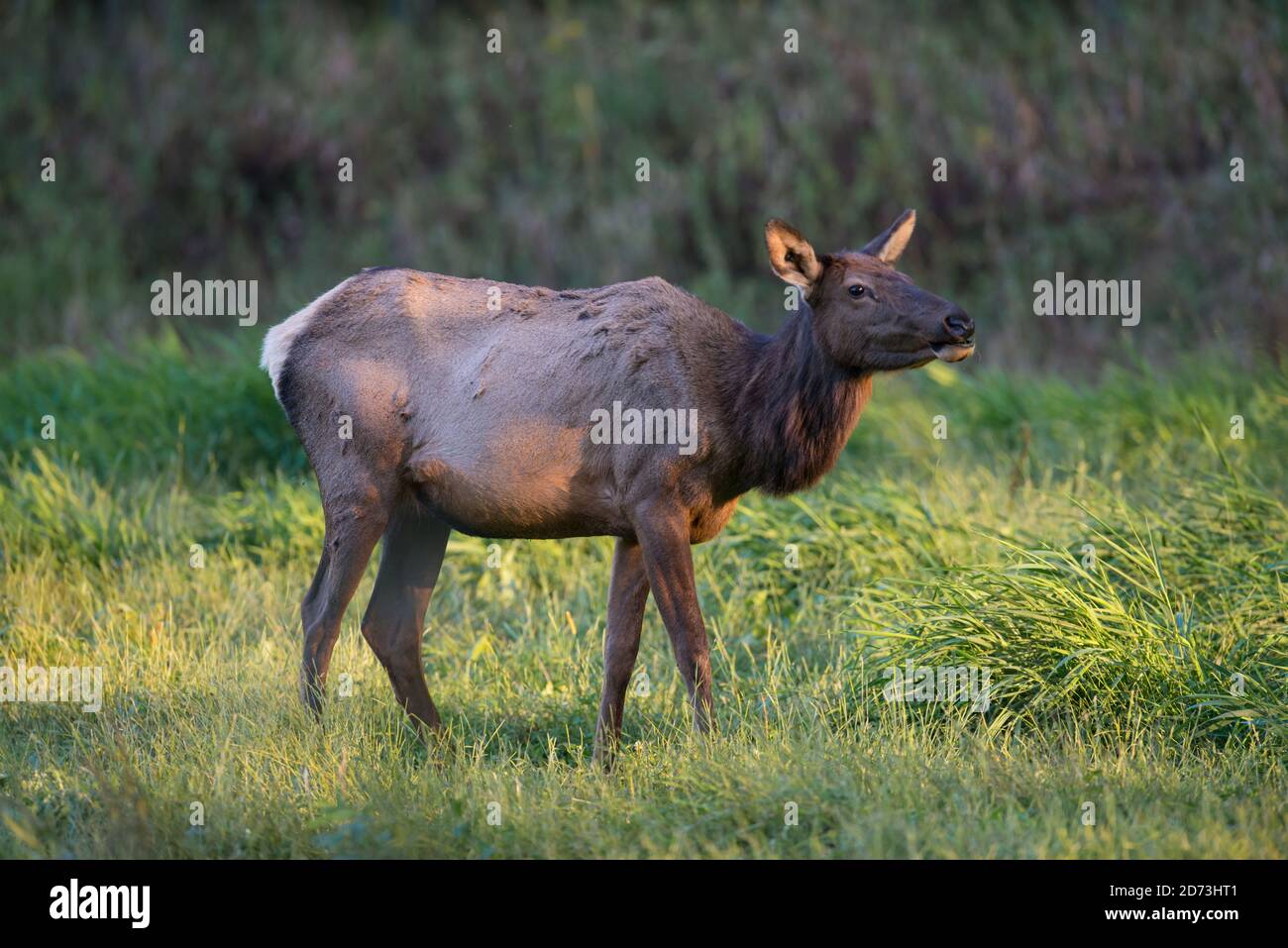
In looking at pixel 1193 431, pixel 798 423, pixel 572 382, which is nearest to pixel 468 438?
pixel 572 382

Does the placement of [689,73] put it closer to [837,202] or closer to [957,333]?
[837,202]

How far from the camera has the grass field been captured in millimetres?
5367

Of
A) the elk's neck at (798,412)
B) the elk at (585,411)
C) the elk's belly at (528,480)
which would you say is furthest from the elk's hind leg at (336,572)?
the elk's neck at (798,412)

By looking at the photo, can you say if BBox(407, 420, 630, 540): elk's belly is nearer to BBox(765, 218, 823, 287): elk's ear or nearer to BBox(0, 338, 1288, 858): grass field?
BBox(0, 338, 1288, 858): grass field

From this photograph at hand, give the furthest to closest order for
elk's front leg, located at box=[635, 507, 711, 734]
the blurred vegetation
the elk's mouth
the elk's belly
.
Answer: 1. the blurred vegetation
2. the elk's belly
3. elk's front leg, located at box=[635, 507, 711, 734]
4. the elk's mouth

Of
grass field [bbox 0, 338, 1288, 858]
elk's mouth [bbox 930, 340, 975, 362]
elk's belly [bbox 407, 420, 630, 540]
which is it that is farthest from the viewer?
elk's belly [bbox 407, 420, 630, 540]

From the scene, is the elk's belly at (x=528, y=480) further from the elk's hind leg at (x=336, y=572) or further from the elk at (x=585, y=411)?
the elk's hind leg at (x=336, y=572)

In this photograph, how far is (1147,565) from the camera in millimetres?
7102

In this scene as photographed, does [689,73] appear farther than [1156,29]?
Yes

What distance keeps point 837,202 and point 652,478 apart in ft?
32.1

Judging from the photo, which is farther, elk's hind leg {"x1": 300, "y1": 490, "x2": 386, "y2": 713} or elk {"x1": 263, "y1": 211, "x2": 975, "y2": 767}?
elk's hind leg {"x1": 300, "y1": 490, "x2": 386, "y2": 713}

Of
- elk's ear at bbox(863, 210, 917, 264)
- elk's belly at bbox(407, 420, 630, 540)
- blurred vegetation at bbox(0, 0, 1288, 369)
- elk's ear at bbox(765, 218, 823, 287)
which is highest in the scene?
blurred vegetation at bbox(0, 0, 1288, 369)

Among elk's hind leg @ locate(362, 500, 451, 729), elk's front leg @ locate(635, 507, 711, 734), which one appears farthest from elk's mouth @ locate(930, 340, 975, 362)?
elk's hind leg @ locate(362, 500, 451, 729)

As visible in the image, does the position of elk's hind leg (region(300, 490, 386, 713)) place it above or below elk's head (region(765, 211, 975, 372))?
below
